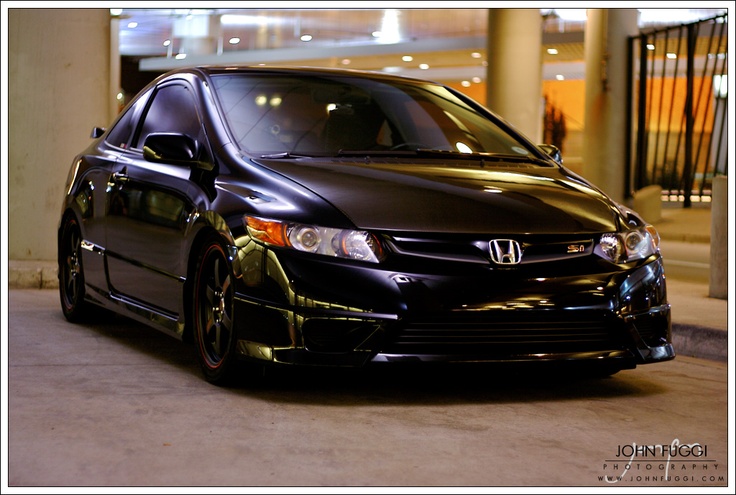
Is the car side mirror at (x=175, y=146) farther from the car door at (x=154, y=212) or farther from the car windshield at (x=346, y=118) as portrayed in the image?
the car windshield at (x=346, y=118)

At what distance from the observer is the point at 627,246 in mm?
6016

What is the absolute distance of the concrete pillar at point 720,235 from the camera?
30.2 ft

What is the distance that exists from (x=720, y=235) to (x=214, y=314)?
4.40 metres

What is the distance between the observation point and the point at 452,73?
48.7m

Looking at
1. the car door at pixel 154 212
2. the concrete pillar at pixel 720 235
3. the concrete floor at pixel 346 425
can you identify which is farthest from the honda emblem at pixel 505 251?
the concrete pillar at pixel 720 235

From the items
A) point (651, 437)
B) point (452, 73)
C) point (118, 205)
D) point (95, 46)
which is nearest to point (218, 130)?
point (118, 205)

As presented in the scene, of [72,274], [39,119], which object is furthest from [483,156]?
[39,119]

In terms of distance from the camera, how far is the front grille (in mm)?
5598

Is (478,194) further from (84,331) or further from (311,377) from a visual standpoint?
(84,331)

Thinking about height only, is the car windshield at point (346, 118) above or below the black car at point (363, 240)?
above

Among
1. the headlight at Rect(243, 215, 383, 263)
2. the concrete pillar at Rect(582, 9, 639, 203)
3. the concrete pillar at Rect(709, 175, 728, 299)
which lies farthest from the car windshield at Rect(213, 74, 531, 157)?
the concrete pillar at Rect(582, 9, 639, 203)

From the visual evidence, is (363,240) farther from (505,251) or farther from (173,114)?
(173,114)

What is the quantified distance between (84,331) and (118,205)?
1.03 meters

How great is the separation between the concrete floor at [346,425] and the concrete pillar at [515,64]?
1197 cm
